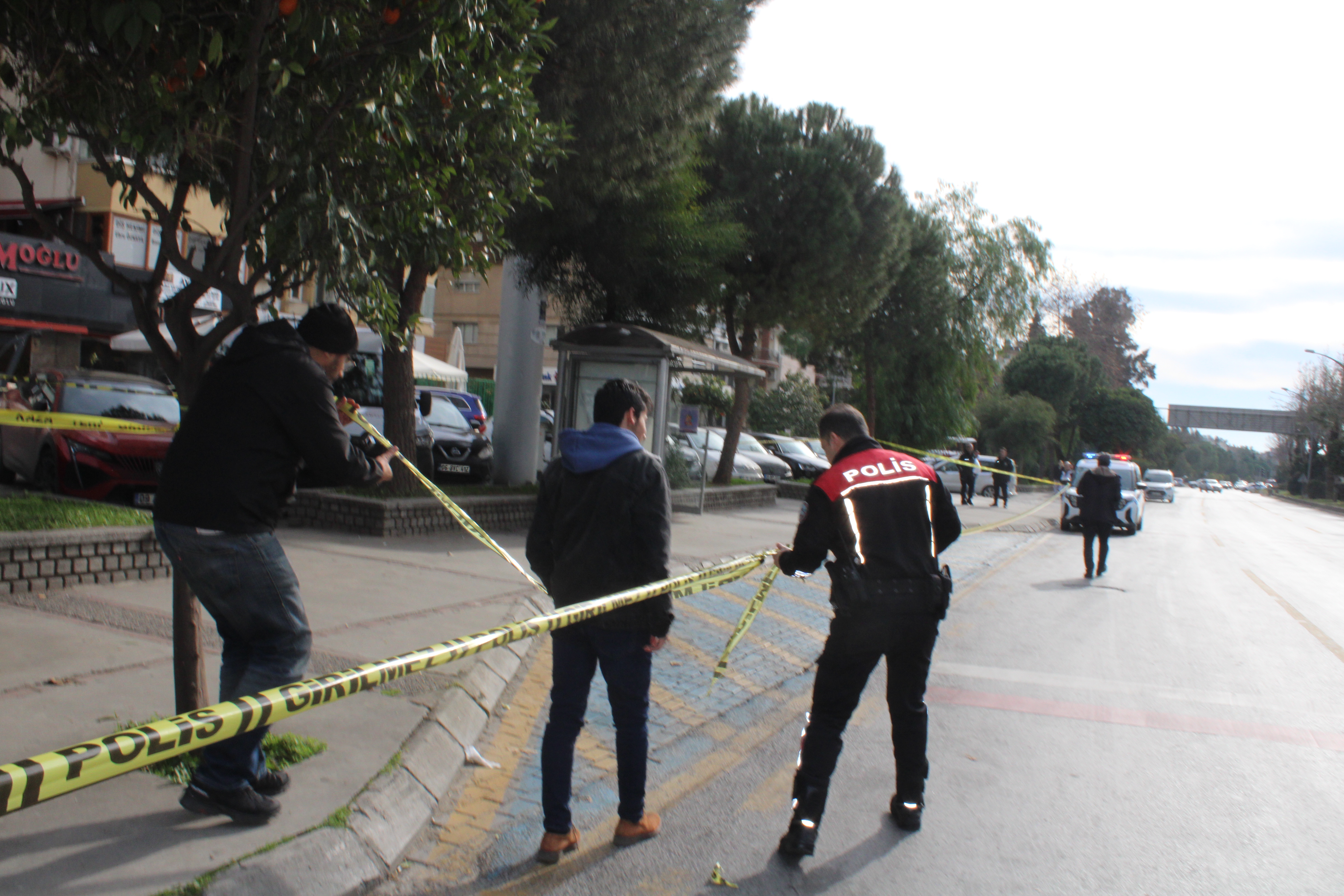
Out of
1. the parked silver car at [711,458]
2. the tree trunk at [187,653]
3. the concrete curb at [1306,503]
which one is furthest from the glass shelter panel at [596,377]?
the concrete curb at [1306,503]

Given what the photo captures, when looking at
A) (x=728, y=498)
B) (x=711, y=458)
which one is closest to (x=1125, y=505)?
(x=711, y=458)

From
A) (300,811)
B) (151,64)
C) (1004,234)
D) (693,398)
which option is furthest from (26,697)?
(1004,234)

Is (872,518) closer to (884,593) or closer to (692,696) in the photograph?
(884,593)

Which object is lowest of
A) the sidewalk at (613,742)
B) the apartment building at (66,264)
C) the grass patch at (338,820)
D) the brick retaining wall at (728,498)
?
the sidewalk at (613,742)

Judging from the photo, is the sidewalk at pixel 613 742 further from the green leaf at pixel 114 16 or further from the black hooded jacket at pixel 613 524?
the green leaf at pixel 114 16

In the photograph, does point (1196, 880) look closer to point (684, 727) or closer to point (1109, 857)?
point (1109, 857)

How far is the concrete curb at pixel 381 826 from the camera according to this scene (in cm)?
315

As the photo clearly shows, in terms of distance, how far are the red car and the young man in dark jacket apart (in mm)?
7220

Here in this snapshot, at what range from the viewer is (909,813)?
13.7 feet

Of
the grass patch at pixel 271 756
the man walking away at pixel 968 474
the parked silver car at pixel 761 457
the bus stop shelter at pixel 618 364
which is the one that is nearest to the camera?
the grass patch at pixel 271 756

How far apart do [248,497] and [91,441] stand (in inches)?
350

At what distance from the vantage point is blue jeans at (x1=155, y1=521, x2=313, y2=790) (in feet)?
11.0

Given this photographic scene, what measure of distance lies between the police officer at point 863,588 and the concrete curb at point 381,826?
1.46 m

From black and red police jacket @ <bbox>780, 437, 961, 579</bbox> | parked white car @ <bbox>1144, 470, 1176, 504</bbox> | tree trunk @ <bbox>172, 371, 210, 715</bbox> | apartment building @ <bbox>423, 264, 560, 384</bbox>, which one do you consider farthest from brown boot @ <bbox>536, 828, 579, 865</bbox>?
parked white car @ <bbox>1144, 470, 1176, 504</bbox>
